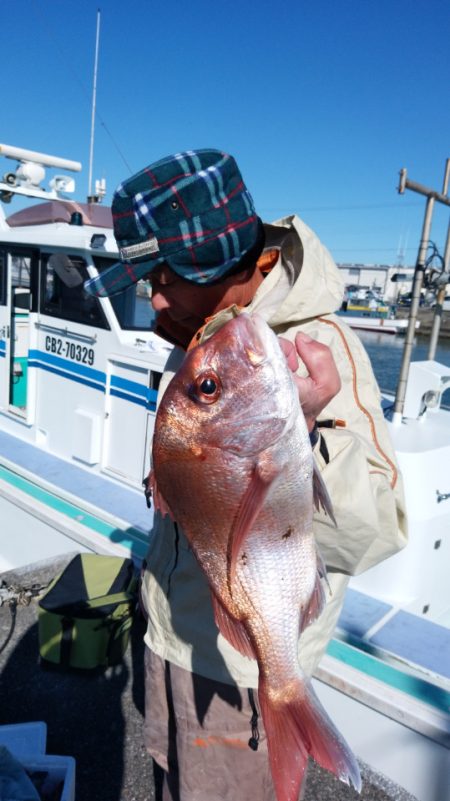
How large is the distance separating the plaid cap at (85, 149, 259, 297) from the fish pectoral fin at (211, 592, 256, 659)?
2.85ft

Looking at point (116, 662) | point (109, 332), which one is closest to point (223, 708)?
point (116, 662)

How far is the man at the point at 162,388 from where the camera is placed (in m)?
1.31

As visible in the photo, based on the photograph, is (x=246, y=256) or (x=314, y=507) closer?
(x=314, y=507)

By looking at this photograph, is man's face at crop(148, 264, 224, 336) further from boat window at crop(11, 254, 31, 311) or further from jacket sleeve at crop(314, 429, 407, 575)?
boat window at crop(11, 254, 31, 311)

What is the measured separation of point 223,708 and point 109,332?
3.77 metres

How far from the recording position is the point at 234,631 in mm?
1273

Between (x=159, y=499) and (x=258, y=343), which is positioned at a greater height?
(x=258, y=343)

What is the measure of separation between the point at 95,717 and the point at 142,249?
2.58 m

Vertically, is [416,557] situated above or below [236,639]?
below

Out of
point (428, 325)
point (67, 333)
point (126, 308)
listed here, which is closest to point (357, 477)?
point (126, 308)

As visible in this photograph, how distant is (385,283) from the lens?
8600cm

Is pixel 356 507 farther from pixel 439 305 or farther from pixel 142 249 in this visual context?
pixel 439 305

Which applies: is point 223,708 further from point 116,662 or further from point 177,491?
point 116,662

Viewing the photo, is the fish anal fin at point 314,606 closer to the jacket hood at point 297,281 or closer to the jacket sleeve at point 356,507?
the jacket sleeve at point 356,507
